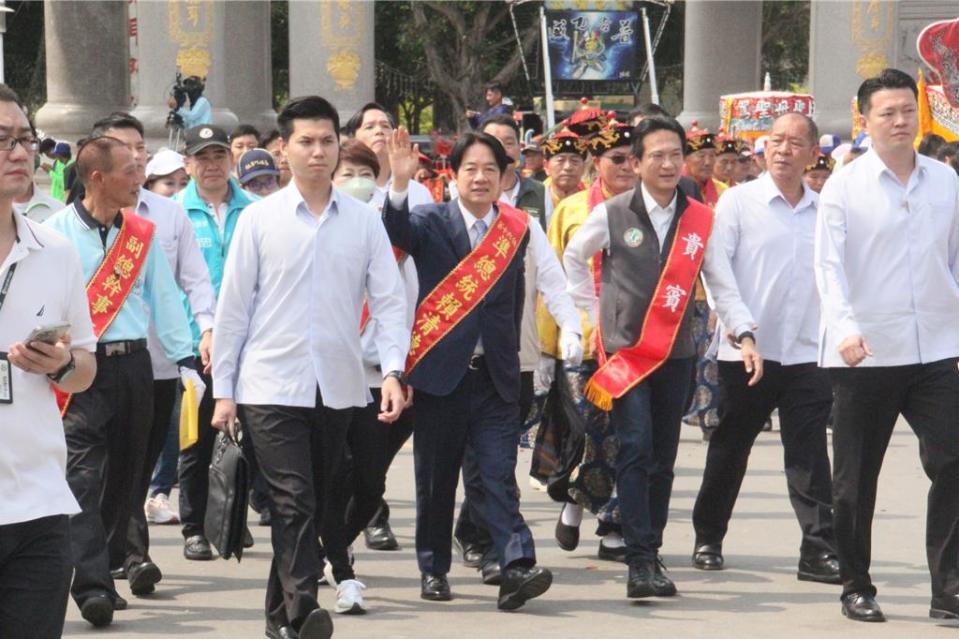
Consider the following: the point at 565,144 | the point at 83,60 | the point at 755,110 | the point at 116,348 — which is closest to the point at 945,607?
the point at 116,348

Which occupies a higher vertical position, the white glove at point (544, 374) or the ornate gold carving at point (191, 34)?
the ornate gold carving at point (191, 34)

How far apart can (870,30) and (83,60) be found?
12.3m

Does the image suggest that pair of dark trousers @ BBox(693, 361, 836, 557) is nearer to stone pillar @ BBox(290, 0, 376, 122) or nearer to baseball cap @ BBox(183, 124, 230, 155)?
baseball cap @ BBox(183, 124, 230, 155)

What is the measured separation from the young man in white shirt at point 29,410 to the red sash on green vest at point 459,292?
123 inches

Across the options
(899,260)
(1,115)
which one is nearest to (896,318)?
(899,260)

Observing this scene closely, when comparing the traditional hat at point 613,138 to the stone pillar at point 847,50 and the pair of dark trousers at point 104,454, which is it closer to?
the pair of dark trousers at point 104,454

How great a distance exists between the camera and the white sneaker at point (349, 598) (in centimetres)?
761

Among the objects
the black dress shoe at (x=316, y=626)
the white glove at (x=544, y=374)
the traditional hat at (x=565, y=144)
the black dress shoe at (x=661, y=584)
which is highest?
the traditional hat at (x=565, y=144)

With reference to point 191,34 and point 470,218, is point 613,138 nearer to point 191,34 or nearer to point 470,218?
point 470,218

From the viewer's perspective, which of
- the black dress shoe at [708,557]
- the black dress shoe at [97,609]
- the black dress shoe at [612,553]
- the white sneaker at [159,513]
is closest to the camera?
the black dress shoe at [97,609]

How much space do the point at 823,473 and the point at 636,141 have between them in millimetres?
1681

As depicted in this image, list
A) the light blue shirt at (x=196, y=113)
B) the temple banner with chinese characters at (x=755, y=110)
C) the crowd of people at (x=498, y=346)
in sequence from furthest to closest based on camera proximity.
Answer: the temple banner with chinese characters at (x=755, y=110)
the light blue shirt at (x=196, y=113)
the crowd of people at (x=498, y=346)

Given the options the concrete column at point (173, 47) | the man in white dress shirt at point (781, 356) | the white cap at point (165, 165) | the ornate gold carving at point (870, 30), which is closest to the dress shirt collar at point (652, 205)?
the man in white dress shirt at point (781, 356)

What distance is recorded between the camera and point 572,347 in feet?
25.6
